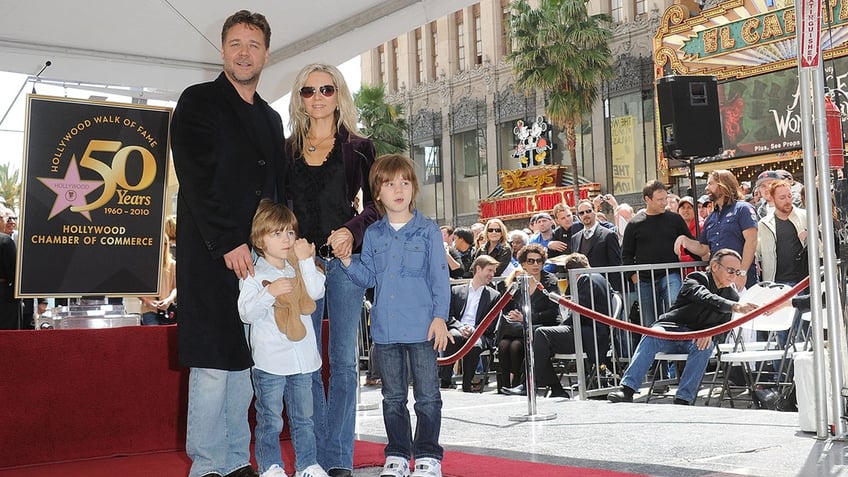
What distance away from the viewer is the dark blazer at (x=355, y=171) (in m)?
3.79

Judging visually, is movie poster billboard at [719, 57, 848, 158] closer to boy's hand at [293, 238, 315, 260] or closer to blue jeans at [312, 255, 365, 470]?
blue jeans at [312, 255, 365, 470]

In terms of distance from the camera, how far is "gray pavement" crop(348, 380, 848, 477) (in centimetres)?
418

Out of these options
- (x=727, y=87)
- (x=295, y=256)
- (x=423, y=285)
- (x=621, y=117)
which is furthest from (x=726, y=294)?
(x=621, y=117)

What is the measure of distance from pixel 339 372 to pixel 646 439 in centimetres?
217

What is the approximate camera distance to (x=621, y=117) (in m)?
31.1

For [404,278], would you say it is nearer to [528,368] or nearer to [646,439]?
[646,439]

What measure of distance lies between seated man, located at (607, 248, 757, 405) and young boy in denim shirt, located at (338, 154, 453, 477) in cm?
411

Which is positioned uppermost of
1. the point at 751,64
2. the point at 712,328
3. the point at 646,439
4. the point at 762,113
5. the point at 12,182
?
the point at 751,64

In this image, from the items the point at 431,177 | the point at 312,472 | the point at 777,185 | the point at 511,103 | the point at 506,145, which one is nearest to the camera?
the point at 312,472

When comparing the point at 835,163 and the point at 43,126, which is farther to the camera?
the point at 43,126

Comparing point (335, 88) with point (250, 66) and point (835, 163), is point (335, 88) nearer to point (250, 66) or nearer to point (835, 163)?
point (250, 66)

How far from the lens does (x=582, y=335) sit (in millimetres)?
8219

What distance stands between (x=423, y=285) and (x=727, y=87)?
23.8 meters

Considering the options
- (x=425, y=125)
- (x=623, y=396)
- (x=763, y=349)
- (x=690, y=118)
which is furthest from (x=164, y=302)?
(x=425, y=125)
